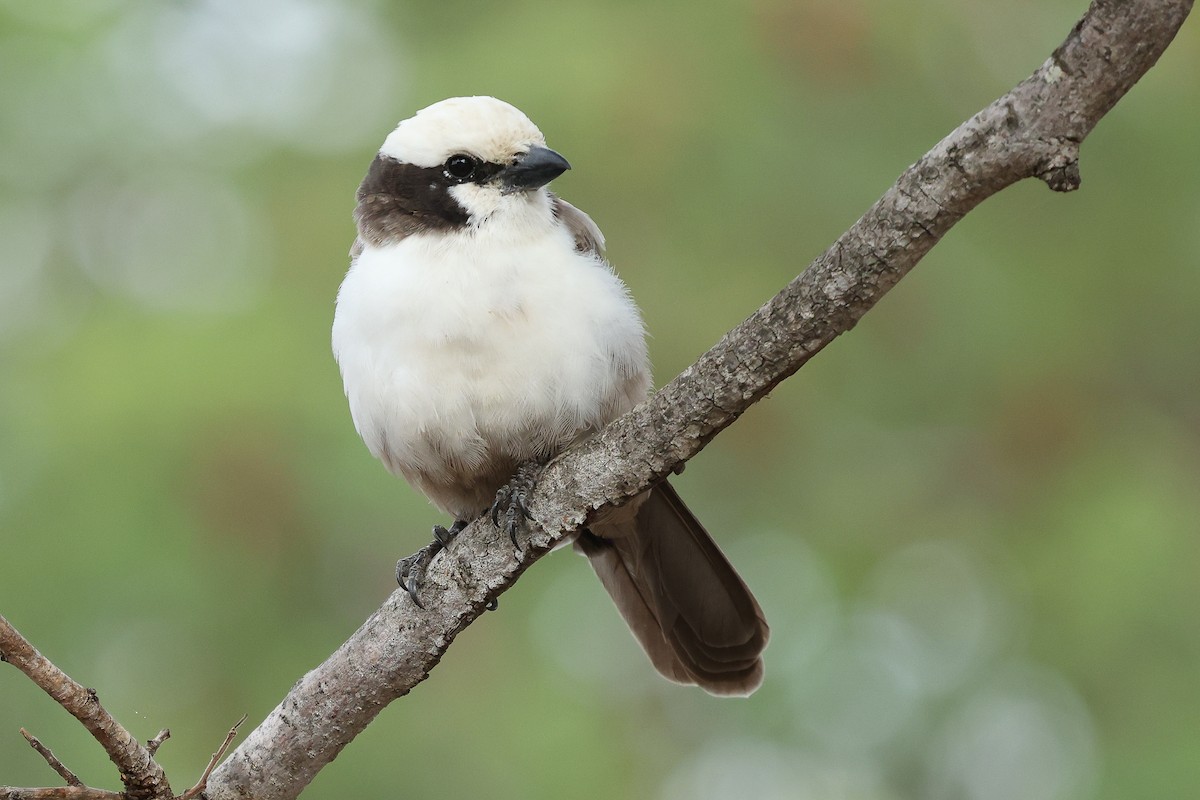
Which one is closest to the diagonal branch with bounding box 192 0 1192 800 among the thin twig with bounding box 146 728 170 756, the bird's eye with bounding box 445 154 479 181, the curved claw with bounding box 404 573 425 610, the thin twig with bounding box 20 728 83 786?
the curved claw with bounding box 404 573 425 610

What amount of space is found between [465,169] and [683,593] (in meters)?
1.54

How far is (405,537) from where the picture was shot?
5.93 m

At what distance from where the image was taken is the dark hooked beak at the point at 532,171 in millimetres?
4188

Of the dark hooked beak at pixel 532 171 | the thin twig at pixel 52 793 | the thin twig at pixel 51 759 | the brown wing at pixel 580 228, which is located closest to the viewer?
the thin twig at pixel 51 759

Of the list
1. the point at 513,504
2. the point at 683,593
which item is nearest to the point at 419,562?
the point at 513,504

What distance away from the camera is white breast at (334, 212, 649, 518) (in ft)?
13.0

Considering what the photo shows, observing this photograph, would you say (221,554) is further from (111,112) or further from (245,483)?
(111,112)

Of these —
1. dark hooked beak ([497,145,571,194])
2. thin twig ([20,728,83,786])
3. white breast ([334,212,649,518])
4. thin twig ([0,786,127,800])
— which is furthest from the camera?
dark hooked beak ([497,145,571,194])

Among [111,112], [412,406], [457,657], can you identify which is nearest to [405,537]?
[457,657]

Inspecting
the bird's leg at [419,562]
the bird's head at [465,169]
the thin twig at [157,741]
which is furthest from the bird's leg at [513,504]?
the thin twig at [157,741]

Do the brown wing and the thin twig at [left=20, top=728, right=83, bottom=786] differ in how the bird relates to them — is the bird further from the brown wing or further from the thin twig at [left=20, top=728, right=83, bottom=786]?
the thin twig at [left=20, top=728, right=83, bottom=786]

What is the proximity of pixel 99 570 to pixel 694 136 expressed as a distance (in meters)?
3.16

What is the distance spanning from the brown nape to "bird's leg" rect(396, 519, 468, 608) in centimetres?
93

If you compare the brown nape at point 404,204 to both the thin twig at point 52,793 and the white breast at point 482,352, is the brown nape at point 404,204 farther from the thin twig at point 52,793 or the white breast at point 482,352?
the thin twig at point 52,793
